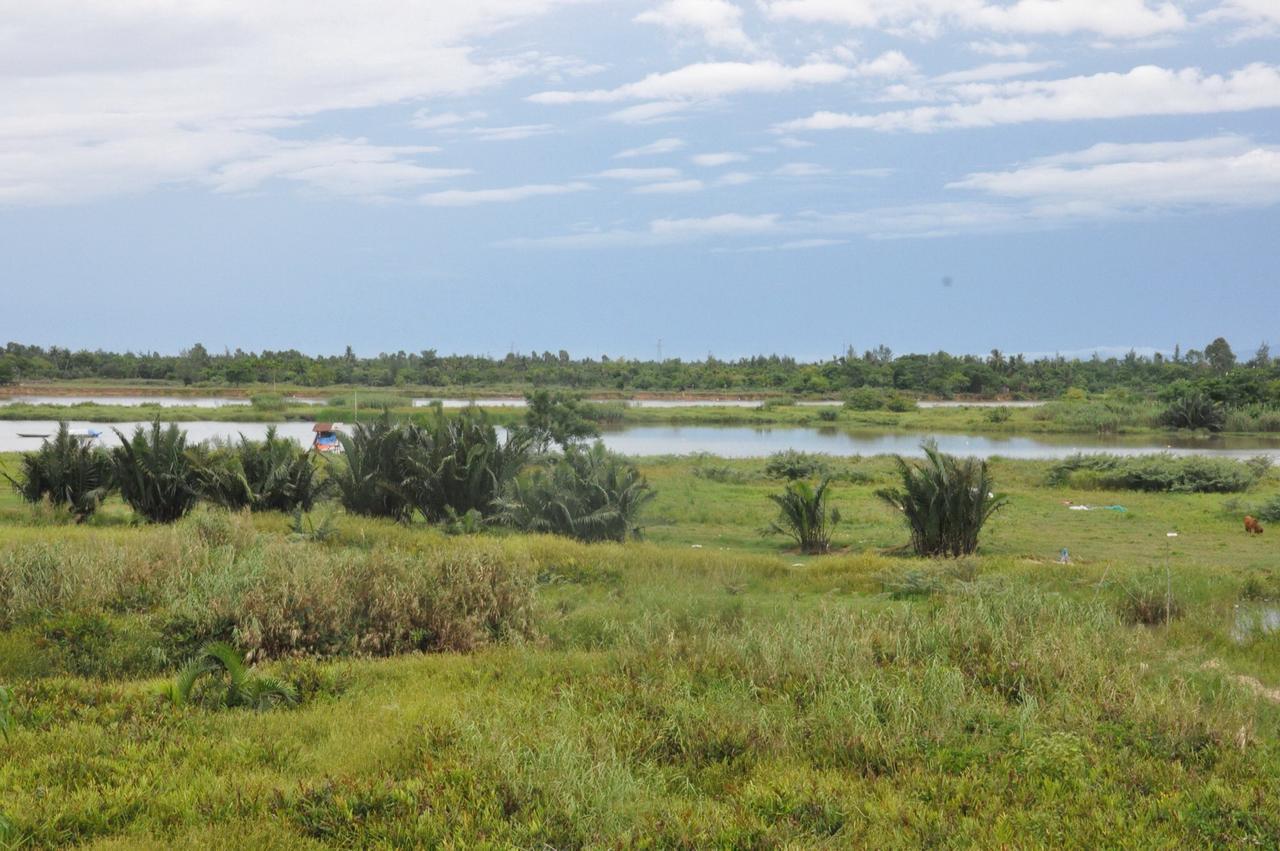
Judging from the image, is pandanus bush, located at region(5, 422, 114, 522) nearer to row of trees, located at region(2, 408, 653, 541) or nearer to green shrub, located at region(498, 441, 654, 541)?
row of trees, located at region(2, 408, 653, 541)

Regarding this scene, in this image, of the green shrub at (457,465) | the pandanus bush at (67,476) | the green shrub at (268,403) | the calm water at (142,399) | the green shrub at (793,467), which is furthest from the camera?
the calm water at (142,399)

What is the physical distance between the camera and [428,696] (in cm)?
693

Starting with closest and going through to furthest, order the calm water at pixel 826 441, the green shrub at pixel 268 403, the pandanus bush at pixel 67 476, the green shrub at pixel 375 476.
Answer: the pandanus bush at pixel 67 476 → the green shrub at pixel 375 476 → the calm water at pixel 826 441 → the green shrub at pixel 268 403

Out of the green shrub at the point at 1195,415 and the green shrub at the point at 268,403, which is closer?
the green shrub at the point at 1195,415

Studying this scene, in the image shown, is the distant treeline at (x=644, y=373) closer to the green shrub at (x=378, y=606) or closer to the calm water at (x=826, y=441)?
the calm water at (x=826, y=441)

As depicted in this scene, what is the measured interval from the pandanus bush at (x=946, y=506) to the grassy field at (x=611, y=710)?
360cm

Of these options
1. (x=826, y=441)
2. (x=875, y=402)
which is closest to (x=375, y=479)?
(x=826, y=441)

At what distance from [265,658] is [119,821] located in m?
3.18

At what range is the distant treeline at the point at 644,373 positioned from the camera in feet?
341

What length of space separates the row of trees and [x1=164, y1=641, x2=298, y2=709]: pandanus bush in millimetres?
9217

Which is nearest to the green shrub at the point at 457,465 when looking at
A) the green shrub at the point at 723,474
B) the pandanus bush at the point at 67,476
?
the pandanus bush at the point at 67,476

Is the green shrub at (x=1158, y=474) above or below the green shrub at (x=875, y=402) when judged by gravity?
below

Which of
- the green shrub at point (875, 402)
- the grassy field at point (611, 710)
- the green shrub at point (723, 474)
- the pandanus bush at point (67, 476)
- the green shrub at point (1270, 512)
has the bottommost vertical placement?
the green shrub at point (723, 474)

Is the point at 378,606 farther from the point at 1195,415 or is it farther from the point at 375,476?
the point at 1195,415
